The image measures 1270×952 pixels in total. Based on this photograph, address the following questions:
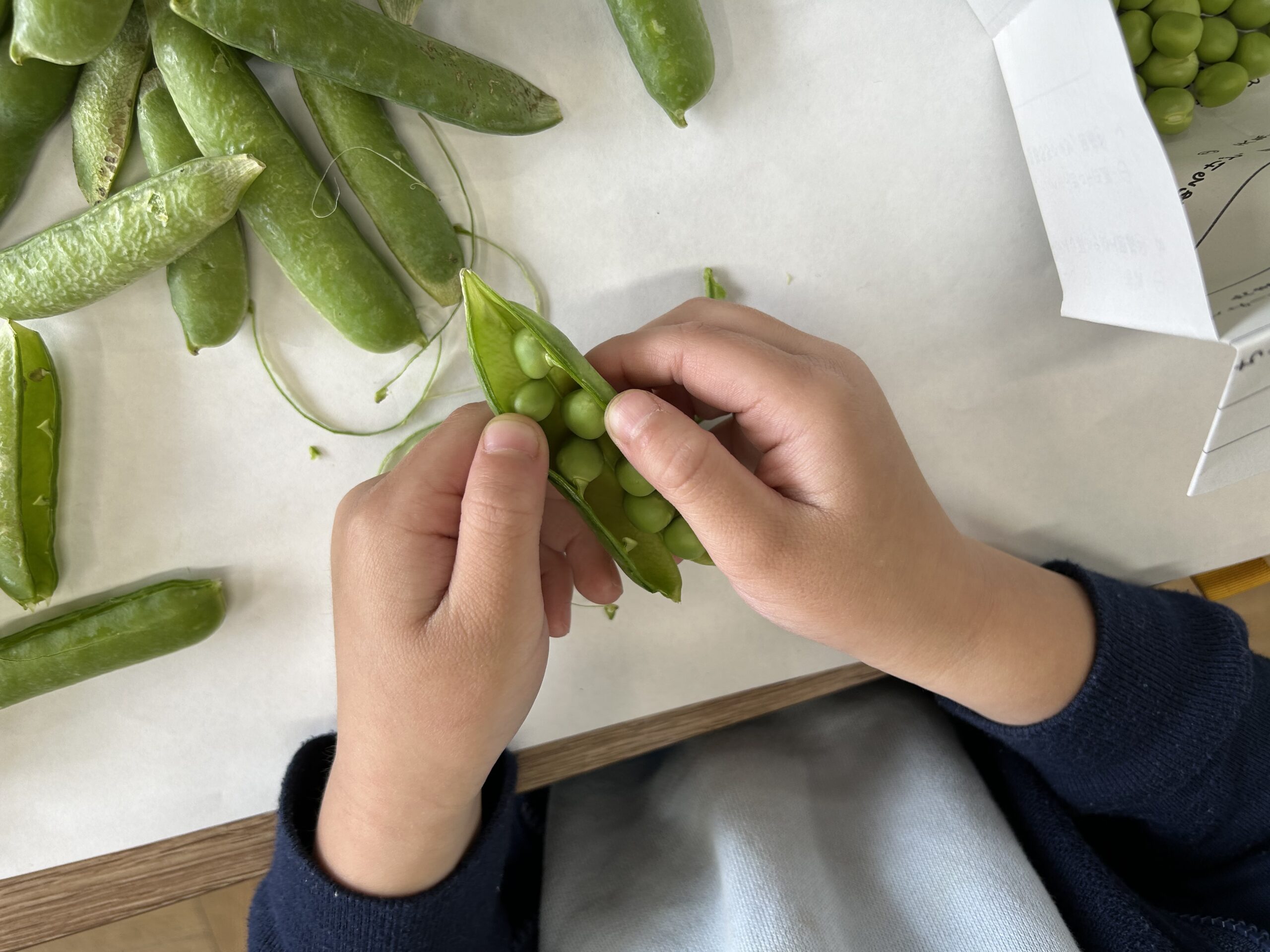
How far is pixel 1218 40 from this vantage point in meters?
1.01

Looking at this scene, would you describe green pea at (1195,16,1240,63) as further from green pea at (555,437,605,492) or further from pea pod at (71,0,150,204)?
pea pod at (71,0,150,204)

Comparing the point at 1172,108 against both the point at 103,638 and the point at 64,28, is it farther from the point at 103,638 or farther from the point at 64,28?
the point at 103,638

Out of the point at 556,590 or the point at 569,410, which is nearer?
the point at 569,410

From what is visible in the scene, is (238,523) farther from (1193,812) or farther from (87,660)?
(1193,812)

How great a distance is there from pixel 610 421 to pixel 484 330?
191mm

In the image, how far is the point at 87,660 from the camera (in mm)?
1127

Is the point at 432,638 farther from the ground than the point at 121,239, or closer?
closer

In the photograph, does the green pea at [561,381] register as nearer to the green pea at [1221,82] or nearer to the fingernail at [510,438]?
the fingernail at [510,438]

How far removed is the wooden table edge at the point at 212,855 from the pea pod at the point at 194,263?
2.53 feet

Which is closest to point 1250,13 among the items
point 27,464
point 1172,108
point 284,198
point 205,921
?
point 1172,108

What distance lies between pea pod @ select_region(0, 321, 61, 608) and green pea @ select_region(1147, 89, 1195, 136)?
1598 millimetres

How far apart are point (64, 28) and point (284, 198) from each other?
28 cm

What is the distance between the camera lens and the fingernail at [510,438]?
806 millimetres

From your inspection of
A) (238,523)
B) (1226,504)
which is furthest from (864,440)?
(238,523)
